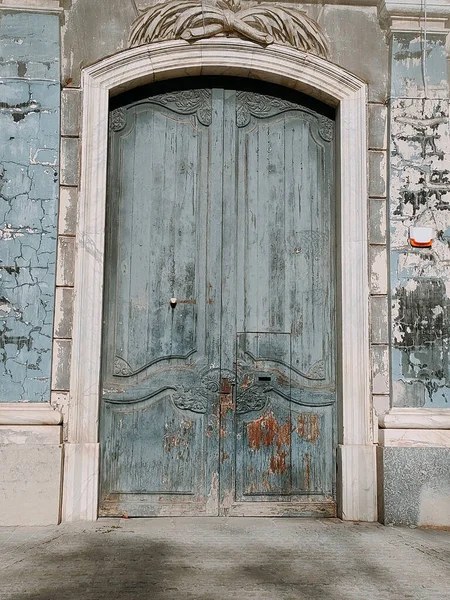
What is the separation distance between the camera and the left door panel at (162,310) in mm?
5406

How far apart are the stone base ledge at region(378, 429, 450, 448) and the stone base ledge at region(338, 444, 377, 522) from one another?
0.63 feet

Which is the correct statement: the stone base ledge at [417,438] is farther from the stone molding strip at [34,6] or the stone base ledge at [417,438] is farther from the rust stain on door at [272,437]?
the stone molding strip at [34,6]

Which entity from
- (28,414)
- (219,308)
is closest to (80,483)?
(28,414)

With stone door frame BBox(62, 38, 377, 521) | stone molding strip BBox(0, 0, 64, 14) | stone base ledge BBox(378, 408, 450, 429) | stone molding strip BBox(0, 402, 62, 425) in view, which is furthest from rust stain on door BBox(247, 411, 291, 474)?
stone molding strip BBox(0, 0, 64, 14)

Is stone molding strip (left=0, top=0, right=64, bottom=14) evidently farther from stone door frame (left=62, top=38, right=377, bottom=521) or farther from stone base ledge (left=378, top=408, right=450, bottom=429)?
stone base ledge (left=378, top=408, right=450, bottom=429)

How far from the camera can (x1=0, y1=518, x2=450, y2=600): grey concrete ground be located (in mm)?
3557

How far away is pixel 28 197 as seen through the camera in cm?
535

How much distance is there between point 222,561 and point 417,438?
1.89 metres

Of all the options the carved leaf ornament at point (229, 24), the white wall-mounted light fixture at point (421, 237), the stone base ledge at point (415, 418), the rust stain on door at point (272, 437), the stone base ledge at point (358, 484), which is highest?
the carved leaf ornament at point (229, 24)

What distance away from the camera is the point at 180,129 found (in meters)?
5.79

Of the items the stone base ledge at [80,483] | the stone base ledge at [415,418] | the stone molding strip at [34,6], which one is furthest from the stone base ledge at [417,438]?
the stone molding strip at [34,6]

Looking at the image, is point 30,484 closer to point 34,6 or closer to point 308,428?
point 308,428

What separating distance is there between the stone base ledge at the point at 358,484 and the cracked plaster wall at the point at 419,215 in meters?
0.48

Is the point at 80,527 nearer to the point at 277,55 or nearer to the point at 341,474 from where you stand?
the point at 341,474
